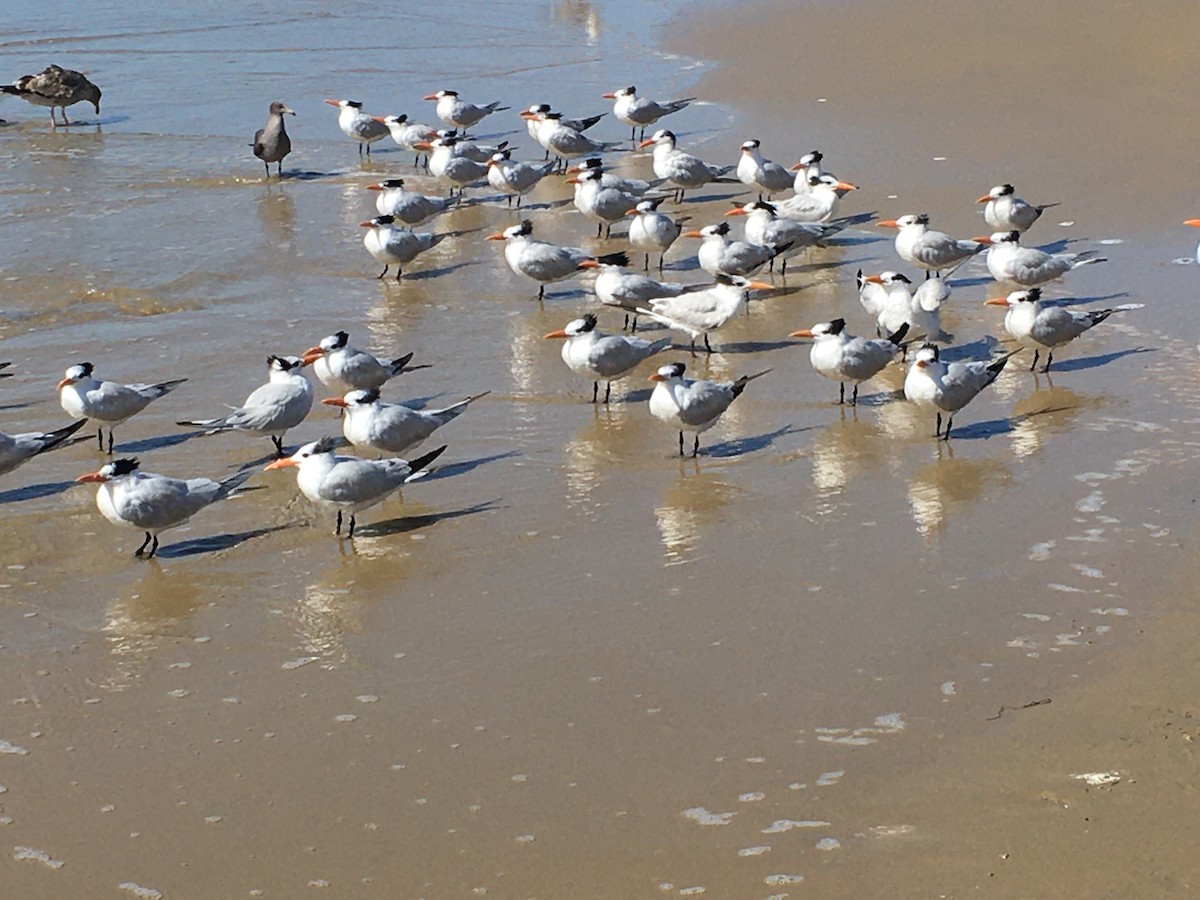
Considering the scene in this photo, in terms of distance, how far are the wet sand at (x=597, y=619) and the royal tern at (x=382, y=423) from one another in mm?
297

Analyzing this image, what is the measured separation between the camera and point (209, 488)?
24.5ft

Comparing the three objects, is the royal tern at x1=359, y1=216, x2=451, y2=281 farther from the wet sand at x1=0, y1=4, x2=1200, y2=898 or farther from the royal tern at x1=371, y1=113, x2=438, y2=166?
the royal tern at x1=371, y1=113, x2=438, y2=166

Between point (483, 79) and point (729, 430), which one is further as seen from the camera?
point (483, 79)

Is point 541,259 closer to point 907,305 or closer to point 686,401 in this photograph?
point 907,305

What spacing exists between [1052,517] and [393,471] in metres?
2.99

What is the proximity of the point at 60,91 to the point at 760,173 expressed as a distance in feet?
28.4

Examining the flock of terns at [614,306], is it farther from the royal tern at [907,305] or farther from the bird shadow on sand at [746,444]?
the bird shadow on sand at [746,444]

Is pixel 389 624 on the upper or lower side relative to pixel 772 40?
lower

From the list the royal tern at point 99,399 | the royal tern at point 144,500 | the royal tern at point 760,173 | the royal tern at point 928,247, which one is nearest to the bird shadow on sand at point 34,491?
the royal tern at point 99,399

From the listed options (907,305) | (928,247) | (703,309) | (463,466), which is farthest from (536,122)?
(463,466)

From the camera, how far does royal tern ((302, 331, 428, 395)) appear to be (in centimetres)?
928

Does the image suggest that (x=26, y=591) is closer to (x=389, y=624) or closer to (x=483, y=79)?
(x=389, y=624)

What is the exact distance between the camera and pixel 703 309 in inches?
404

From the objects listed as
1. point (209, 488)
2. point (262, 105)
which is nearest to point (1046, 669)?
point (209, 488)
